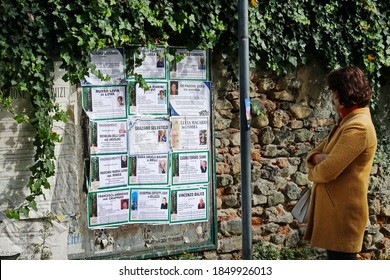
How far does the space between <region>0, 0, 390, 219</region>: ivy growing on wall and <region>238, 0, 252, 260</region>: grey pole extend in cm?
110

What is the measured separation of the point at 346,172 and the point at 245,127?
0.92 metres

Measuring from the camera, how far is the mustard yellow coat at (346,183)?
3.98m

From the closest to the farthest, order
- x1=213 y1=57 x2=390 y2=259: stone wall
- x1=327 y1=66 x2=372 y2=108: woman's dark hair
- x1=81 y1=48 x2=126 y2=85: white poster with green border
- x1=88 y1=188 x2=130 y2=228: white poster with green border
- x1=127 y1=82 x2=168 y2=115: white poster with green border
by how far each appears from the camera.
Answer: x1=327 y1=66 x2=372 y2=108: woman's dark hair < x1=81 y1=48 x2=126 y2=85: white poster with green border < x1=88 y1=188 x2=130 y2=228: white poster with green border < x1=127 y1=82 x2=168 y2=115: white poster with green border < x1=213 y1=57 x2=390 y2=259: stone wall

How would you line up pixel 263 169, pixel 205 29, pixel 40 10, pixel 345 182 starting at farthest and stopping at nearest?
pixel 263 169 < pixel 205 29 < pixel 40 10 < pixel 345 182

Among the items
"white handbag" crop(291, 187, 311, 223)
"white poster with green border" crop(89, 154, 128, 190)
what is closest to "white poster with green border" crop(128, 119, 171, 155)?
"white poster with green border" crop(89, 154, 128, 190)

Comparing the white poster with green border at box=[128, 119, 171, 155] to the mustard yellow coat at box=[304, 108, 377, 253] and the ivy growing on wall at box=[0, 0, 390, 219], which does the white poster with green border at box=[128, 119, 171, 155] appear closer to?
the ivy growing on wall at box=[0, 0, 390, 219]

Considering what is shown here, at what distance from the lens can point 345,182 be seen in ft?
13.3

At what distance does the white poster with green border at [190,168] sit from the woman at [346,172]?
188 cm

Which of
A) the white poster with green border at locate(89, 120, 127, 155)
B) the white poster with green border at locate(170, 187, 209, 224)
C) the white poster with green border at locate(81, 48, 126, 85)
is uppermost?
the white poster with green border at locate(81, 48, 126, 85)

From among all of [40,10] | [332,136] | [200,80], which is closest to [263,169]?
[200,80]

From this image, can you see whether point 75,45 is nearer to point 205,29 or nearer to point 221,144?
point 205,29

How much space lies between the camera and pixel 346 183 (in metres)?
4.06

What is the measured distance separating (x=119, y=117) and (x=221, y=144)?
110 cm

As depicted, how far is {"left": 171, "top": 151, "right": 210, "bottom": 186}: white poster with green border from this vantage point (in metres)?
5.82
